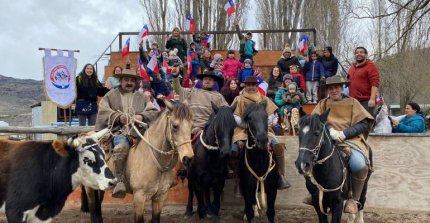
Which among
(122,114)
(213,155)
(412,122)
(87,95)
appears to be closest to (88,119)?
(87,95)

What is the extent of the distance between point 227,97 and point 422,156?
408 centimetres

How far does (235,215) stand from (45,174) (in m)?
3.96

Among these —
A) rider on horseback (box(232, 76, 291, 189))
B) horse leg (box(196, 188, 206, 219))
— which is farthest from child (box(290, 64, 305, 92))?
horse leg (box(196, 188, 206, 219))

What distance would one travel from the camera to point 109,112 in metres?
6.75

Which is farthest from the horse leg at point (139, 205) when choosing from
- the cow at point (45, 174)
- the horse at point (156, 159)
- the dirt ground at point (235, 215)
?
the dirt ground at point (235, 215)

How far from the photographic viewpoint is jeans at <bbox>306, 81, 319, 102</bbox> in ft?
40.1

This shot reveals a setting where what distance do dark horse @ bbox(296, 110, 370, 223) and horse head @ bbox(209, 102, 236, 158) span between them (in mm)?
1030

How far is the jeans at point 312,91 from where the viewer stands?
1223 centimetres

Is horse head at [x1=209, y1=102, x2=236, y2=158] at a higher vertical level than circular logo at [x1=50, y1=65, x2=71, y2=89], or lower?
lower

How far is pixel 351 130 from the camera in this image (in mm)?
6449

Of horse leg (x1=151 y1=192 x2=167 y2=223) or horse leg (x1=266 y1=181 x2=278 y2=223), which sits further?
horse leg (x1=266 y1=181 x2=278 y2=223)

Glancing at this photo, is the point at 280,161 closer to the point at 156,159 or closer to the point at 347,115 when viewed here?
the point at 347,115

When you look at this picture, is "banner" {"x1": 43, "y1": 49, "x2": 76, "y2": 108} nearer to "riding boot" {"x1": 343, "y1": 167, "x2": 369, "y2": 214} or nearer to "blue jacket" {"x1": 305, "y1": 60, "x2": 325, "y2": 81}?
"blue jacket" {"x1": 305, "y1": 60, "x2": 325, "y2": 81}

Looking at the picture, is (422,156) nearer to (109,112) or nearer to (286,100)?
(286,100)
